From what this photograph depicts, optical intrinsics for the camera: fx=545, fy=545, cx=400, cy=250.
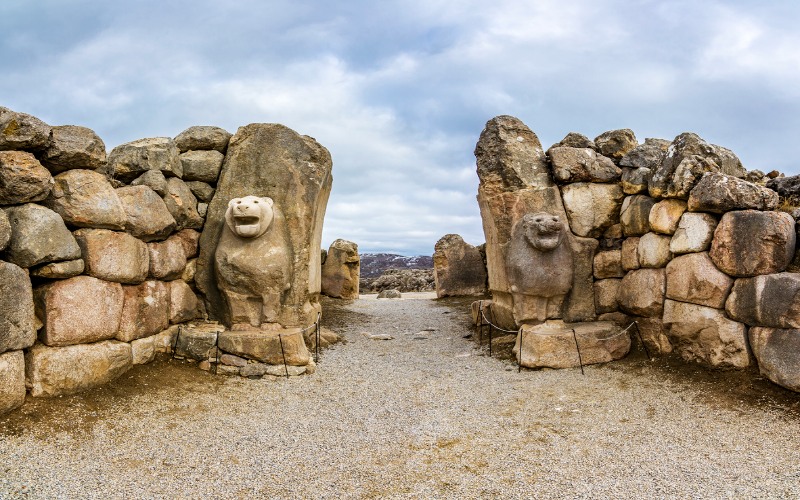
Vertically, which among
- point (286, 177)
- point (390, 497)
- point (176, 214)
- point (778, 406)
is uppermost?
point (286, 177)

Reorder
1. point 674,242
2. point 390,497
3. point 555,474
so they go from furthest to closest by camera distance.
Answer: point 674,242
point 555,474
point 390,497

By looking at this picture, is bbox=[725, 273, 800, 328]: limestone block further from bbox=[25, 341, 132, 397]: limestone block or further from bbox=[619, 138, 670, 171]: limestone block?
bbox=[25, 341, 132, 397]: limestone block

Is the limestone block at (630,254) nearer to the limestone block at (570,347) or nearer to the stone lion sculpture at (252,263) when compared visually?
the limestone block at (570,347)

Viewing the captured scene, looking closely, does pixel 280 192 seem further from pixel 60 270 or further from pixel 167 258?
pixel 60 270

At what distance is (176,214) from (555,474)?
16.9 ft

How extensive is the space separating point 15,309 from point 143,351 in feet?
5.29

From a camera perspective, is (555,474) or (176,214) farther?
(176,214)

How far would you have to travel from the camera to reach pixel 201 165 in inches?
279

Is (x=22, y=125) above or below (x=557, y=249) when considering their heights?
above

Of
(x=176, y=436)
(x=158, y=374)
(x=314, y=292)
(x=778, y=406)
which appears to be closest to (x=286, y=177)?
(x=314, y=292)

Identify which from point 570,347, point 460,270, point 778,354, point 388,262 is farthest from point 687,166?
point 388,262

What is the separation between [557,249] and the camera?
692 cm

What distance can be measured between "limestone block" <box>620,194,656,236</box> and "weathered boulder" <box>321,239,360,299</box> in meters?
8.07

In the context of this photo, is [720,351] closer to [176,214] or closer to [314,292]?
[314,292]
